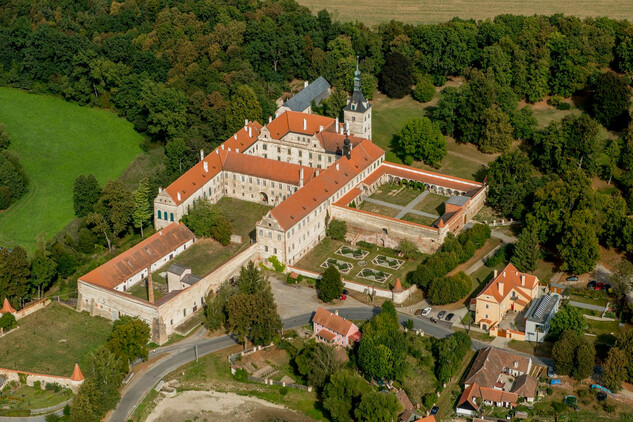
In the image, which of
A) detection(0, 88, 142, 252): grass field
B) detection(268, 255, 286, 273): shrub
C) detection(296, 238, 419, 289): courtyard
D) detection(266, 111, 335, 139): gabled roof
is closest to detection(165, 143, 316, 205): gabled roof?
detection(266, 111, 335, 139): gabled roof

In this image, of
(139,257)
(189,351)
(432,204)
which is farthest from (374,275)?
(139,257)

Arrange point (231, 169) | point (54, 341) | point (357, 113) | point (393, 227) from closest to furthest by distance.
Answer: point (54, 341)
point (393, 227)
point (231, 169)
point (357, 113)

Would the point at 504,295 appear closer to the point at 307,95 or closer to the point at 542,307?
the point at 542,307

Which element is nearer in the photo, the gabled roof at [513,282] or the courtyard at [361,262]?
the gabled roof at [513,282]

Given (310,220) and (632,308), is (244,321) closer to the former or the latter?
(310,220)

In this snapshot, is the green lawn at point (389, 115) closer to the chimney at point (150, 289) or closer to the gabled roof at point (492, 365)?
the chimney at point (150, 289)

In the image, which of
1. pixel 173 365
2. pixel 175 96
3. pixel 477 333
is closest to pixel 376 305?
pixel 477 333

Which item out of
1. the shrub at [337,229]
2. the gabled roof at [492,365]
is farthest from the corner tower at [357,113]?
the gabled roof at [492,365]
